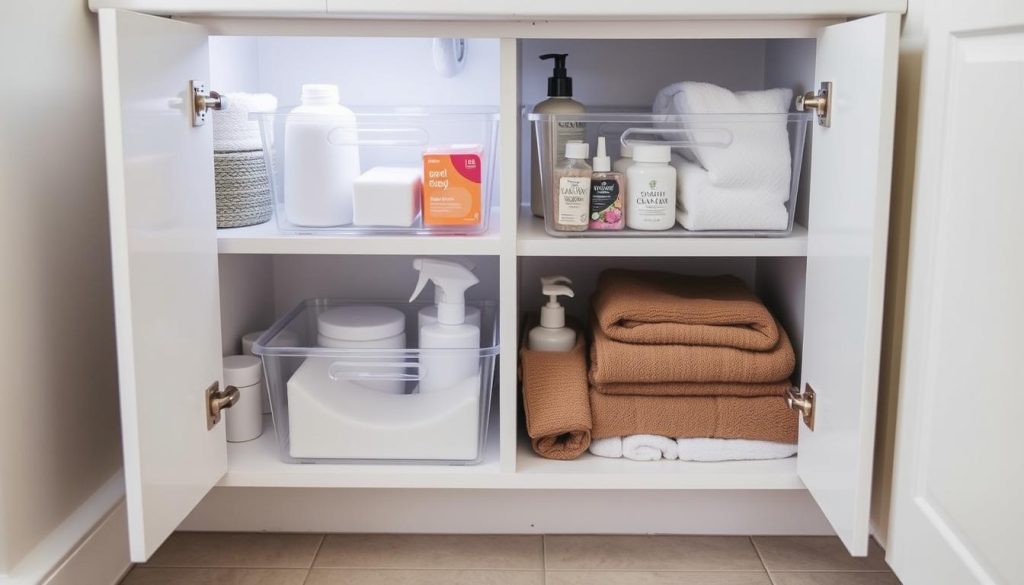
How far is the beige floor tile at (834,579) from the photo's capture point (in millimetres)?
1099

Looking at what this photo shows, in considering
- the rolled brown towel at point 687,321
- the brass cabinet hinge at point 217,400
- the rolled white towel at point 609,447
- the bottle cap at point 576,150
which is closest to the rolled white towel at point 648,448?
the rolled white towel at point 609,447

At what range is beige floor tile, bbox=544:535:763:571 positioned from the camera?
1131 mm

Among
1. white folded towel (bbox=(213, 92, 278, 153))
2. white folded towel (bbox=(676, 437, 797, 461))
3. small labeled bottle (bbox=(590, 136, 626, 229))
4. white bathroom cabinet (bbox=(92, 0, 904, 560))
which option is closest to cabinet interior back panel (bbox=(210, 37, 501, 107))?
white bathroom cabinet (bbox=(92, 0, 904, 560))

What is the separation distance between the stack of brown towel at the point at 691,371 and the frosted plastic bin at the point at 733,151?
0.10m

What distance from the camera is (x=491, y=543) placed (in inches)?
46.7

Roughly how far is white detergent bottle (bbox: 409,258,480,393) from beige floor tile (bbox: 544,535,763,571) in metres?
0.24

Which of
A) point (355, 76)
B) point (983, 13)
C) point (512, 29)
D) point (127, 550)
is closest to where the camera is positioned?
point (983, 13)

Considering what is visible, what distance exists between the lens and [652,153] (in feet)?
3.46

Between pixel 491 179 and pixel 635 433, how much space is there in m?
0.33

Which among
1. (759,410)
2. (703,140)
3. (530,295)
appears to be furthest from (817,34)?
(530,295)

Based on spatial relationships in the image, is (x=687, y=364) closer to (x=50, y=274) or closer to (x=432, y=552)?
(x=432, y=552)

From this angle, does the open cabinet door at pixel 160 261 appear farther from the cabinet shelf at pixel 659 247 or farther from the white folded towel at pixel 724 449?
the white folded towel at pixel 724 449

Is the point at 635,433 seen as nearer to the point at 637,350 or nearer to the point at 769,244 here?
the point at 637,350

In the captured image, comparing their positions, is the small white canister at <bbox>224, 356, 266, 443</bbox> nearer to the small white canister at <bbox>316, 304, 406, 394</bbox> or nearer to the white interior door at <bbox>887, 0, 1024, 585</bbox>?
the small white canister at <bbox>316, 304, 406, 394</bbox>
